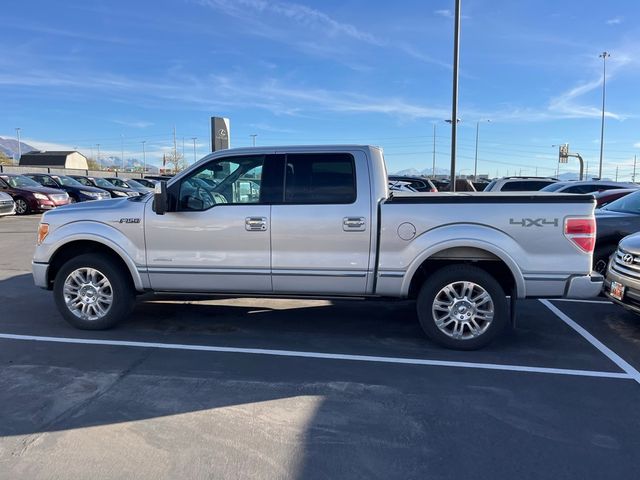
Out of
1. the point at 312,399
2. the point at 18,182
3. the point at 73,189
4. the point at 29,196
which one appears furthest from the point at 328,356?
the point at 73,189

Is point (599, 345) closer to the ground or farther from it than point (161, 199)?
closer to the ground

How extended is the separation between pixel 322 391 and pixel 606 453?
6.54 ft

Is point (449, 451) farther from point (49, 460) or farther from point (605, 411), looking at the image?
point (49, 460)

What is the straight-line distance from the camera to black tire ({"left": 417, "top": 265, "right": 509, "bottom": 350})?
16.0ft

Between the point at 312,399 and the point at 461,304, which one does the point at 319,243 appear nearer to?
the point at 461,304

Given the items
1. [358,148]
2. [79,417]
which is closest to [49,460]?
[79,417]

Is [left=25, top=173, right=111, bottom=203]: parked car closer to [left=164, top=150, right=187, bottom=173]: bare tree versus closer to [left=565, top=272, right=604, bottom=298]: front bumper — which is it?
[left=565, top=272, right=604, bottom=298]: front bumper

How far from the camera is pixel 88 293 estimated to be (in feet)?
18.1

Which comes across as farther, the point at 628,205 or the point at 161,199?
the point at 628,205

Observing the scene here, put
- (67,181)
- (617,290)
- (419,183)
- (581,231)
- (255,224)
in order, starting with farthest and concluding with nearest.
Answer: (67,181)
(419,183)
(617,290)
(255,224)
(581,231)

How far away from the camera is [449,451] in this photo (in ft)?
10.4

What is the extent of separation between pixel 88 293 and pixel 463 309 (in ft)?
13.2

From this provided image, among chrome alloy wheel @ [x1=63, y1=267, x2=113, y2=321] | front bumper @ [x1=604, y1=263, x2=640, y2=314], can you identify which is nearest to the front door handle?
chrome alloy wheel @ [x1=63, y1=267, x2=113, y2=321]

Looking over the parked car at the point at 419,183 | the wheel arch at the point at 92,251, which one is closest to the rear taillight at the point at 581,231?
the wheel arch at the point at 92,251
